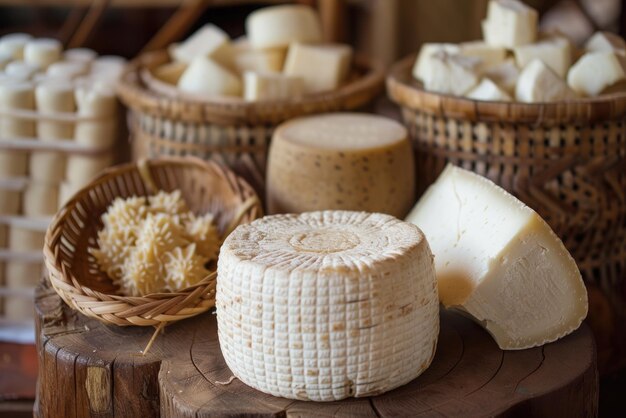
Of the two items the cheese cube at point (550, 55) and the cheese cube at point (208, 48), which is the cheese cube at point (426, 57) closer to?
the cheese cube at point (550, 55)

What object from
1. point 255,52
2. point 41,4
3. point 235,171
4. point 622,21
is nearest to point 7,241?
point 235,171

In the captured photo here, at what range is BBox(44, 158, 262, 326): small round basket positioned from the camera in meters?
1.12

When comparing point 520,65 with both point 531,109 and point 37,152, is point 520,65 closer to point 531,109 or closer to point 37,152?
point 531,109

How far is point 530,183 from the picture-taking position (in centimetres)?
138

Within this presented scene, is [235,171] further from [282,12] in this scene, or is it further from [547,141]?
[547,141]

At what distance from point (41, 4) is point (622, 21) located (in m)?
1.54

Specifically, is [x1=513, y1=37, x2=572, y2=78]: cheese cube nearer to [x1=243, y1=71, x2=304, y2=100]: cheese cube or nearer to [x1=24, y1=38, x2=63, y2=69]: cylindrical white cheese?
[x1=243, y1=71, x2=304, y2=100]: cheese cube

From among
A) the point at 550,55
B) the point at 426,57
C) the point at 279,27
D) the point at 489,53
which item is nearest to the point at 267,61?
the point at 279,27

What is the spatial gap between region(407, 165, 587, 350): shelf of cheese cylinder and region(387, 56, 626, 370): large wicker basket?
233 millimetres

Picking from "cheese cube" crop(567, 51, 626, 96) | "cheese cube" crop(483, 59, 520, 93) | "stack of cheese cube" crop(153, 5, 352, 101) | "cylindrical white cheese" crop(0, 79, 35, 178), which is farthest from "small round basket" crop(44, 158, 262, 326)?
"cheese cube" crop(567, 51, 626, 96)

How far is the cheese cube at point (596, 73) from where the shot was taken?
1396 millimetres

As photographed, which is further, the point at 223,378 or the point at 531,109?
the point at 531,109

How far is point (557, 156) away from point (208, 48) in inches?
29.6

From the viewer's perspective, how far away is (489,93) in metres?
1.39
